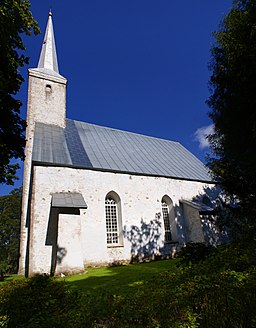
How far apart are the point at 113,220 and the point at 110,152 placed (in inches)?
212

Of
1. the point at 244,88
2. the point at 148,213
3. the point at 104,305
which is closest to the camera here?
the point at 104,305

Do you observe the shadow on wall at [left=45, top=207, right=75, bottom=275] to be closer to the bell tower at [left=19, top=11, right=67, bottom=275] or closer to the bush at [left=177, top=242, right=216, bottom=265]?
the bell tower at [left=19, top=11, right=67, bottom=275]

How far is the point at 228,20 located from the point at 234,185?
23.7 ft

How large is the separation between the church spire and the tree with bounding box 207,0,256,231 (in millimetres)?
16496

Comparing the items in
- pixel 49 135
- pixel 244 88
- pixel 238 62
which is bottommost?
pixel 244 88

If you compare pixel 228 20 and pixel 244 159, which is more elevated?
pixel 228 20

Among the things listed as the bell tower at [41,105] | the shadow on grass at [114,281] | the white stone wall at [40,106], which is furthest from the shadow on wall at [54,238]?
the white stone wall at [40,106]

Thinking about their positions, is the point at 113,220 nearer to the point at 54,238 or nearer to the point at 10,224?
the point at 54,238

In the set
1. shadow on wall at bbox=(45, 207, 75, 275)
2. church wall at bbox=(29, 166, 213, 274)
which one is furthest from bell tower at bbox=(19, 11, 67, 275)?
shadow on wall at bbox=(45, 207, 75, 275)

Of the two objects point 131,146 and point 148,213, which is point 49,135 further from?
point 148,213

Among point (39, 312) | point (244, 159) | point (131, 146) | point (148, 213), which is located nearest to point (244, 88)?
point (244, 159)

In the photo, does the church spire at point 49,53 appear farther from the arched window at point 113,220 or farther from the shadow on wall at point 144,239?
the shadow on wall at point 144,239

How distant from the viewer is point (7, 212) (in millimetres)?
34781

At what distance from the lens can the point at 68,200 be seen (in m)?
12.2
